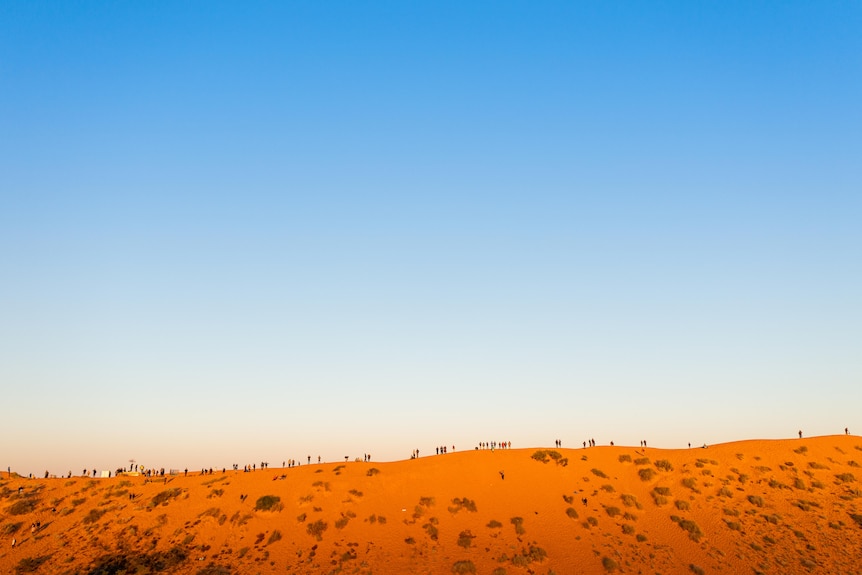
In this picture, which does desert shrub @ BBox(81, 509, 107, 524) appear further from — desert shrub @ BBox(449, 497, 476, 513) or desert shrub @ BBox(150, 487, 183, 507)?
desert shrub @ BBox(449, 497, 476, 513)

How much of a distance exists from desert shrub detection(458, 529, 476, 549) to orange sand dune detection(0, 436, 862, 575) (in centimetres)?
23

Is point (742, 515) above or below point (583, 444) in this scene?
below

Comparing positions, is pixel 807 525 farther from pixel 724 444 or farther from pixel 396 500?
pixel 396 500

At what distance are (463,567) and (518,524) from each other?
982 centimetres

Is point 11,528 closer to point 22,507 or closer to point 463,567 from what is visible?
point 22,507

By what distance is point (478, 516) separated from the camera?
5959 cm

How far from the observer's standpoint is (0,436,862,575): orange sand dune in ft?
169

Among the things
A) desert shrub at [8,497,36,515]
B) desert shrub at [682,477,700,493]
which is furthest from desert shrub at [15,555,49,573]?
desert shrub at [682,477,700,493]

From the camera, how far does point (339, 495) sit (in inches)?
2525

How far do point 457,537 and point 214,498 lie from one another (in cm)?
2937

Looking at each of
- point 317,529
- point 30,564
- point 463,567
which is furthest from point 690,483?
point 30,564

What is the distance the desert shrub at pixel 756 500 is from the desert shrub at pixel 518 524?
25.5m

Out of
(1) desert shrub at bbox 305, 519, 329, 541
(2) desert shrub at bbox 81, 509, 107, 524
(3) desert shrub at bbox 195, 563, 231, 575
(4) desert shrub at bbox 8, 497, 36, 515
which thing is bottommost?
(3) desert shrub at bbox 195, 563, 231, 575

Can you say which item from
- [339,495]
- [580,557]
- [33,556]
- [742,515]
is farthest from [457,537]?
[33,556]
